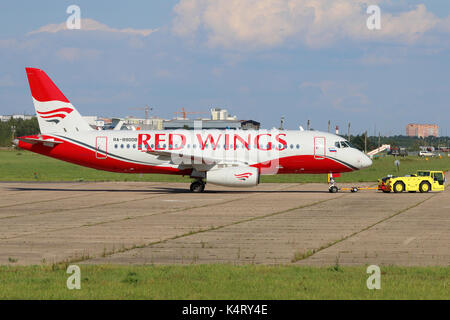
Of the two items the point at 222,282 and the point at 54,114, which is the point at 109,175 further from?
the point at 222,282

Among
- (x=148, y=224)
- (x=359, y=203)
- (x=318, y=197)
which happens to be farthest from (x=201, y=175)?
(x=148, y=224)

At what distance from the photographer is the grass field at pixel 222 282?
12.4 meters

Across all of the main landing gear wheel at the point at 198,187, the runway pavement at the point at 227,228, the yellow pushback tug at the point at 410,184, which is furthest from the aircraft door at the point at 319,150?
the main landing gear wheel at the point at 198,187

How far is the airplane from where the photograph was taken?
1716 inches

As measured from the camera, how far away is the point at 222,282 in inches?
535

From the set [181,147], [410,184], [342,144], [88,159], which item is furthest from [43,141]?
[410,184]

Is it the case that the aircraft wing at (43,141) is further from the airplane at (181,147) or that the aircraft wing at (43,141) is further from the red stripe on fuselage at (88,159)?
the red stripe on fuselage at (88,159)

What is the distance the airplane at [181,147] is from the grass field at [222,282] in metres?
27.7

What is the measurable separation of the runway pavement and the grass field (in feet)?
Result: 4.98

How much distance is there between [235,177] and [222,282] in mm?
27835

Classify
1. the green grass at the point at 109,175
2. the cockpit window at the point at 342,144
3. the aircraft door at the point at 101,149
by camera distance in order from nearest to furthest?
1. the cockpit window at the point at 342,144
2. the aircraft door at the point at 101,149
3. the green grass at the point at 109,175

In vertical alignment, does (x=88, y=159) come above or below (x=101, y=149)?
below

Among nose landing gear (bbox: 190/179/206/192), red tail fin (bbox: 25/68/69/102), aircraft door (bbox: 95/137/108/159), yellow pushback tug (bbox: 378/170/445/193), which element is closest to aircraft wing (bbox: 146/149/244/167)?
nose landing gear (bbox: 190/179/206/192)
